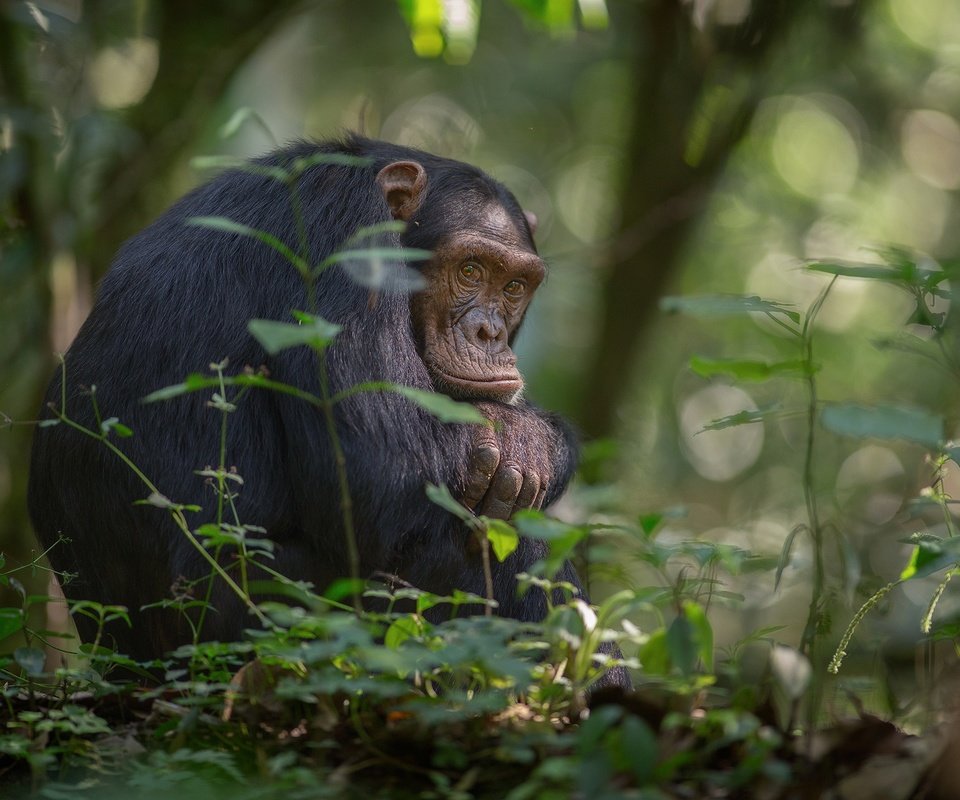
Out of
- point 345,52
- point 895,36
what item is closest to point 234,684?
point 895,36

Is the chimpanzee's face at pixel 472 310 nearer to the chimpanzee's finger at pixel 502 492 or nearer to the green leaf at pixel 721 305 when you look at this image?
the chimpanzee's finger at pixel 502 492

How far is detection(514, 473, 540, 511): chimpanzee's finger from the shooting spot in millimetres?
4504

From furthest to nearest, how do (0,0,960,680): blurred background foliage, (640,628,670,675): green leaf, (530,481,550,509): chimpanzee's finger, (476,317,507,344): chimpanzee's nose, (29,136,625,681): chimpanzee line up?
(0,0,960,680): blurred background foliage, (476,317,507,344): chimpanzee's nose, (530,481,550,509): chimpanzee's finger, (29,136,625,681): chimpanzee, (640,628,670,675): green leaf

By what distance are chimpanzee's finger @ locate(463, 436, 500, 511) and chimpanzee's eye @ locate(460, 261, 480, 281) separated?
34.7 inches

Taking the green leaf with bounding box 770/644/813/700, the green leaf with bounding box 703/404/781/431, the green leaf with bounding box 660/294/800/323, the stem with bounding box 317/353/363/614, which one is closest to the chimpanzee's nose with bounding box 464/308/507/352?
the stem with bounding box 317/353/363/614

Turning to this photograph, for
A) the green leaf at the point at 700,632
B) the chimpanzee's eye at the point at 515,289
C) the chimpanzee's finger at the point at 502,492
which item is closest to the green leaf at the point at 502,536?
the green leaf at the point at 700,632

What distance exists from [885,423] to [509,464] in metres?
2.16

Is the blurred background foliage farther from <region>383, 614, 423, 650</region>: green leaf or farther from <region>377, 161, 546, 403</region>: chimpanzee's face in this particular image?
<region>383, 614, 423, 650</region>: green leaf

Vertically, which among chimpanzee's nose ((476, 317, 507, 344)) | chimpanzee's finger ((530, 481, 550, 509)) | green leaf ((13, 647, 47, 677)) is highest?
chimpanzee's nose ((476, 317, 507, 344))

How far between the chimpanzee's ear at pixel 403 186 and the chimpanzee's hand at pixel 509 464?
90 cm

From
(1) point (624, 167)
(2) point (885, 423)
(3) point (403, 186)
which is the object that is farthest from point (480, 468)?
(1) point (624, 167)

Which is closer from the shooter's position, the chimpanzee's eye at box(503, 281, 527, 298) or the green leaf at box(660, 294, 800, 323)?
the green leaf at box(660, 294, 800, 323)

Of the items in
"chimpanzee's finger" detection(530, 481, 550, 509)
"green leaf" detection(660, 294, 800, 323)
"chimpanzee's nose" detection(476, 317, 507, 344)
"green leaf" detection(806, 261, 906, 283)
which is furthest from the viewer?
"chimpanzee's nose" detection(476, 317, 507, 344)

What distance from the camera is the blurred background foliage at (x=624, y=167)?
7094 millimetres
